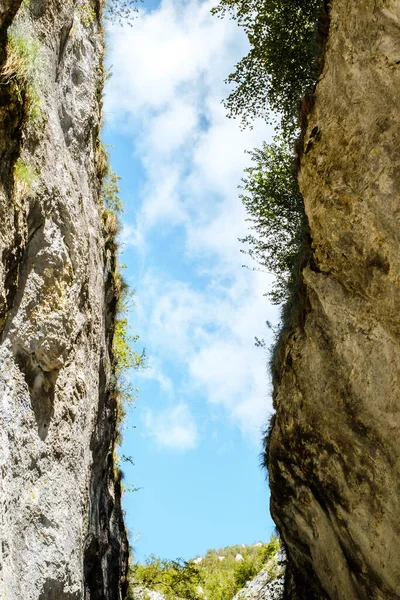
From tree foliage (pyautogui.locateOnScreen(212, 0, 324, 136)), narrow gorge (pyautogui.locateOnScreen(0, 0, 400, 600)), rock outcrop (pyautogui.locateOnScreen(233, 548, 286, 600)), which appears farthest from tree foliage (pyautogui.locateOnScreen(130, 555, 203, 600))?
tree foliage (pyautogui.locateOnScreen(212, 0, 324, 136))

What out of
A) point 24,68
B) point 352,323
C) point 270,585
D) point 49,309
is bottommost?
point 270,585

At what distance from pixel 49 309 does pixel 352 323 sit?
5.18 m

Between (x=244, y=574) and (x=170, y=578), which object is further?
(x=244, y=574)

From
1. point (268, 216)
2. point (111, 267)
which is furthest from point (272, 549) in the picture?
point (111, 267)

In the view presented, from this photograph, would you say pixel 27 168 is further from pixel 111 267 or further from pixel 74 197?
pixel 111 267

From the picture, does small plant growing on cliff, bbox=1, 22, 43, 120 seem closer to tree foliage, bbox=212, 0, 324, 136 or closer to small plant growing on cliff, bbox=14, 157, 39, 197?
small plant growing on cliff, bbox=14, 157, 39, 197

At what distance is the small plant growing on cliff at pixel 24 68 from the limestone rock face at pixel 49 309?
0.02 m

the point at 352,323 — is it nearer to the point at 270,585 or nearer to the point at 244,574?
the point at 270,585

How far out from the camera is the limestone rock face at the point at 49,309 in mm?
7676

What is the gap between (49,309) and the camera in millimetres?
9008

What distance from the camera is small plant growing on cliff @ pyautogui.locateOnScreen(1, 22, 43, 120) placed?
7754mm

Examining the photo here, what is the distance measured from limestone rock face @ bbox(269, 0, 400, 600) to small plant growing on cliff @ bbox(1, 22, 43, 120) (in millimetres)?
5259

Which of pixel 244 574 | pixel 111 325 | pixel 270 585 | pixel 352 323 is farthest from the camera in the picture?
pixel 244 574

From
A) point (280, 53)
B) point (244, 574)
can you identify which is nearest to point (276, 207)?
point (280, 53)
